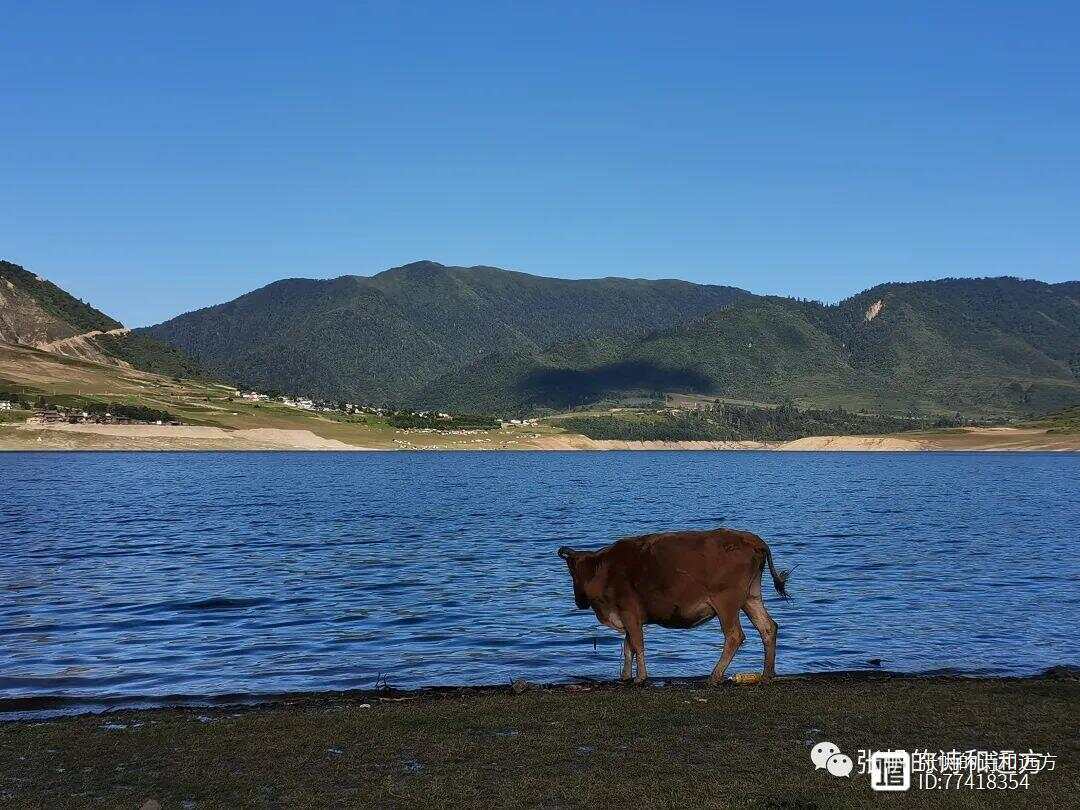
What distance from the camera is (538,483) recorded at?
122m

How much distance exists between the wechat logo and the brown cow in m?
5.42

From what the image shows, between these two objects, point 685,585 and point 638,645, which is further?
point 638,645

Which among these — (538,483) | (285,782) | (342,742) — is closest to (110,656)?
(342,742)

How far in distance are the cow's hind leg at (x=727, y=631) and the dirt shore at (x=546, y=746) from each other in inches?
15.7

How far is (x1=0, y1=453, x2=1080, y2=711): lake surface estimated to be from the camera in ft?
70.2

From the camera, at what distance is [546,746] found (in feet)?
41.9

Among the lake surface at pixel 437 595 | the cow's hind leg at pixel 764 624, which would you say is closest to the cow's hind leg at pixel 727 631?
the cow's hind leg at pixel 764 624

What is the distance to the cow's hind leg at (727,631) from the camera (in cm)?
1747

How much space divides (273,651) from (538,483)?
325ft

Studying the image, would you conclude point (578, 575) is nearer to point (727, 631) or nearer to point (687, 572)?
point (687, 572)

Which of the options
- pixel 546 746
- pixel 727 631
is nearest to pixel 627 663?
pixel 727 631

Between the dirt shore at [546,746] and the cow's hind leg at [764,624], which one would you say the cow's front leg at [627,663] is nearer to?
the dirt shore at [546,746]

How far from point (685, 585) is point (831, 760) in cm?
599

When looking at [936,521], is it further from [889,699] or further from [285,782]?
[285,782]
